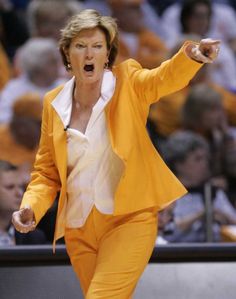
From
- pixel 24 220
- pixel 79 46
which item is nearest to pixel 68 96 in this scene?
pixel 79 46

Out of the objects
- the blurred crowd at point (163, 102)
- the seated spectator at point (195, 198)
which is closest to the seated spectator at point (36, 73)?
the blurred crowd at point (163, 102)

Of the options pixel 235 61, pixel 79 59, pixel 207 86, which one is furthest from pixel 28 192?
pixel 235 61

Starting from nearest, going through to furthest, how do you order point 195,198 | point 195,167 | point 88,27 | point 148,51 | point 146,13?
point 88,27 < point 195,198 < point 195,167 < point 148,51 < point 146,13

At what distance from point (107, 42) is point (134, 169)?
0.42 metres

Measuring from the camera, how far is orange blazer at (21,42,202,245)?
11.1 feet

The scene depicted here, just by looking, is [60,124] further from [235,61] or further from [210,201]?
[235,61]

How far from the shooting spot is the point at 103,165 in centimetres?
343

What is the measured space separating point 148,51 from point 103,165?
3423mm

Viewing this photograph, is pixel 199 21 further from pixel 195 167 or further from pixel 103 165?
pixel 103 165

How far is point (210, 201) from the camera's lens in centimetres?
530

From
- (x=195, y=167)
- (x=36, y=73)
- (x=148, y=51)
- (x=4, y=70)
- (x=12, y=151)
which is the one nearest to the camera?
(x=195, y=167)

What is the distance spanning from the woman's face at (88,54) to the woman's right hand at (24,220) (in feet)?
1.53

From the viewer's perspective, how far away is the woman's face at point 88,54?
133 inches

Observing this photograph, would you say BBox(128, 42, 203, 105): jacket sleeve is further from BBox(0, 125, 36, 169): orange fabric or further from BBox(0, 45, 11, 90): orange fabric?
BBox(0, 45, 11, 90): orange fabric
